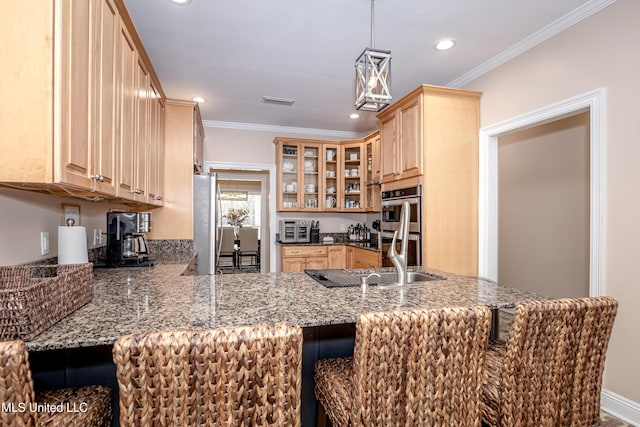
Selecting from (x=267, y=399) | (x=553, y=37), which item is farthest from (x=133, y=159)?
(x=553, y=37)

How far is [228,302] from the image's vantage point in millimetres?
1361

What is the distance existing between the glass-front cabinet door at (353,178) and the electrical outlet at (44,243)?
371 centimetres

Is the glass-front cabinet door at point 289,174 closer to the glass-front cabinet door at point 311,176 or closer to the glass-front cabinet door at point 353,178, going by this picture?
the glass-front cabinet door at point 311,176

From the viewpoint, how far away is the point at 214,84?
3.40 metres

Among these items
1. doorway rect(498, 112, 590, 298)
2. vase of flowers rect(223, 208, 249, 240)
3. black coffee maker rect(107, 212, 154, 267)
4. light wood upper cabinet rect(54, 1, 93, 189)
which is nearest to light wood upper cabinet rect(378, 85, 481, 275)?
doorway rect(498, 112, 590, 298)

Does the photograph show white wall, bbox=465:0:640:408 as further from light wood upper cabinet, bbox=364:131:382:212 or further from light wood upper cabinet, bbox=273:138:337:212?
light wood upper cabinet, bbox=273:138:337:212

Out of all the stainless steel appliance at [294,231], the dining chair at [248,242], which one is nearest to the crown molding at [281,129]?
the stainless steel appliance at [294,231]

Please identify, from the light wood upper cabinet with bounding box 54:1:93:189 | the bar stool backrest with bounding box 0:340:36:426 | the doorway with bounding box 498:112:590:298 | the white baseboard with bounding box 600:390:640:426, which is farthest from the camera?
the doorway with bounding box 498:112:590:298

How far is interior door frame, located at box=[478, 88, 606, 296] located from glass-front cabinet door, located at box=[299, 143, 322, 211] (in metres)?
2.45

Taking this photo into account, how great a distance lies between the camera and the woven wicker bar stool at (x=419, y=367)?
0.90 m

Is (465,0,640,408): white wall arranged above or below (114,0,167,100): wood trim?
below

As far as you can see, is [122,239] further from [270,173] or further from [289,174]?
[289,174]

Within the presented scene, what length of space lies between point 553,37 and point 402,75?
120 centimetres

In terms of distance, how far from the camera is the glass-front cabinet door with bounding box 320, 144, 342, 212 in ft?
16.5
